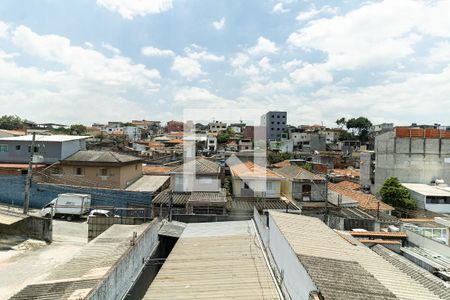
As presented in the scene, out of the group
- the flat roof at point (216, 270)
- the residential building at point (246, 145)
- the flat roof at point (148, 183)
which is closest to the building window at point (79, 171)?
the flat roof at point (148, 183)

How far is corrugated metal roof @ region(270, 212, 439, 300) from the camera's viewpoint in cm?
574

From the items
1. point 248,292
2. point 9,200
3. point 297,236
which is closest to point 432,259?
point 297,236

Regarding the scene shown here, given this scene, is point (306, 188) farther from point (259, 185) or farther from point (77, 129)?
point (77, 129)

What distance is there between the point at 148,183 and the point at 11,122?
164 feet

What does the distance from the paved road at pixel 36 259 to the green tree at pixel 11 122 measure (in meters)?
52.9

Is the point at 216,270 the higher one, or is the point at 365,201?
the point at 216,270

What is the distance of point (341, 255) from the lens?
773cm

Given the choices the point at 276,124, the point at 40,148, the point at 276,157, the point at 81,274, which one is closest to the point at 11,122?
the point at 40,148

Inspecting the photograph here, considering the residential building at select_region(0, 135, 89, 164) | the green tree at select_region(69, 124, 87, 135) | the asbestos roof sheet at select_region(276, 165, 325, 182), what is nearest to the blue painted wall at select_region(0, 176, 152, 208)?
the residential building at select_region(0, 135, 89, 164)

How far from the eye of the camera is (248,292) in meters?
7.44

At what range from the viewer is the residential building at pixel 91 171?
24.0 metres

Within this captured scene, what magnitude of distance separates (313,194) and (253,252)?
1450cm

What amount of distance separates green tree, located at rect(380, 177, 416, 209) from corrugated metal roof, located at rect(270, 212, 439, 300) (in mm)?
18750

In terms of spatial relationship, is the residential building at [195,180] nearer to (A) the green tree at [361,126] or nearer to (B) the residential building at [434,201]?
(B) the residential building at [434,201]
